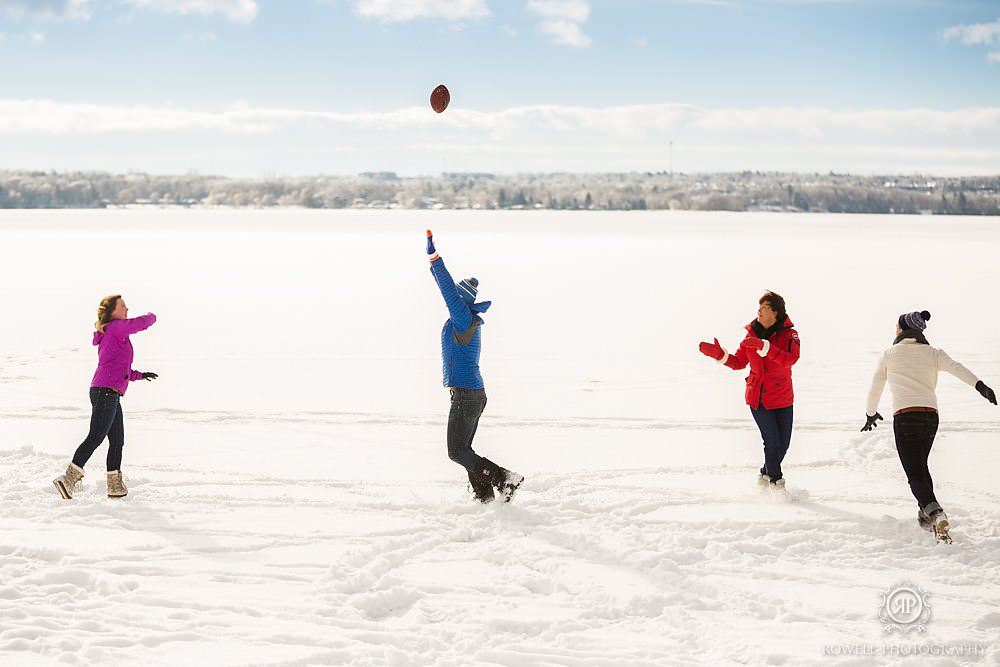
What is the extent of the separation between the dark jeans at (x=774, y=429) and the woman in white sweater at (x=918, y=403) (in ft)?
2.90

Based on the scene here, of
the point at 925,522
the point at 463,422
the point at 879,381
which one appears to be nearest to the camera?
the point at 925,522

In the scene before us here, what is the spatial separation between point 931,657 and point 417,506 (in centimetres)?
366

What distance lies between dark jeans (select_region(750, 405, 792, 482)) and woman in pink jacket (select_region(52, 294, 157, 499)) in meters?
4.72

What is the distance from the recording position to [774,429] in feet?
22.9

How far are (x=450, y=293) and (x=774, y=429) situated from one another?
107 inches

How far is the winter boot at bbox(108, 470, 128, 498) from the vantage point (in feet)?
22.7

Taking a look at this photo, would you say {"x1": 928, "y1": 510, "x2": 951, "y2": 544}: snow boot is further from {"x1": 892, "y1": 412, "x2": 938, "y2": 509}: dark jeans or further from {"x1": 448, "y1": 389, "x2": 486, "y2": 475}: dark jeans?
{"x1": 448, "y1": 389, "x2": 486, "y2": 475}: dark jeans

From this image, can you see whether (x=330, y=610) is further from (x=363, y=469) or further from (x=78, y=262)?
(x=78, y=262)

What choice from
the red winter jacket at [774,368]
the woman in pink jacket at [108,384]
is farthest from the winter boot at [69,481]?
the red winter jacket at [774,368]

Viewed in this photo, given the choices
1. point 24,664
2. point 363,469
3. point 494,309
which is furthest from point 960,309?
point 24,664

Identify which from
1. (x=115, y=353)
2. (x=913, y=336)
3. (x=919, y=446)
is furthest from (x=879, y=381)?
(x=115, y=353)

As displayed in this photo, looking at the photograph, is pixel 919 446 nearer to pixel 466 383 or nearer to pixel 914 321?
pixel 914 321

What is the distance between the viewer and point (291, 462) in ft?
26.7

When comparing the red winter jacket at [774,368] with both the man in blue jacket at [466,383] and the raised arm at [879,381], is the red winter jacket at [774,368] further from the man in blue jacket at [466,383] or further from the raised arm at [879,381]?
the man in blue jacket at [466,383]
